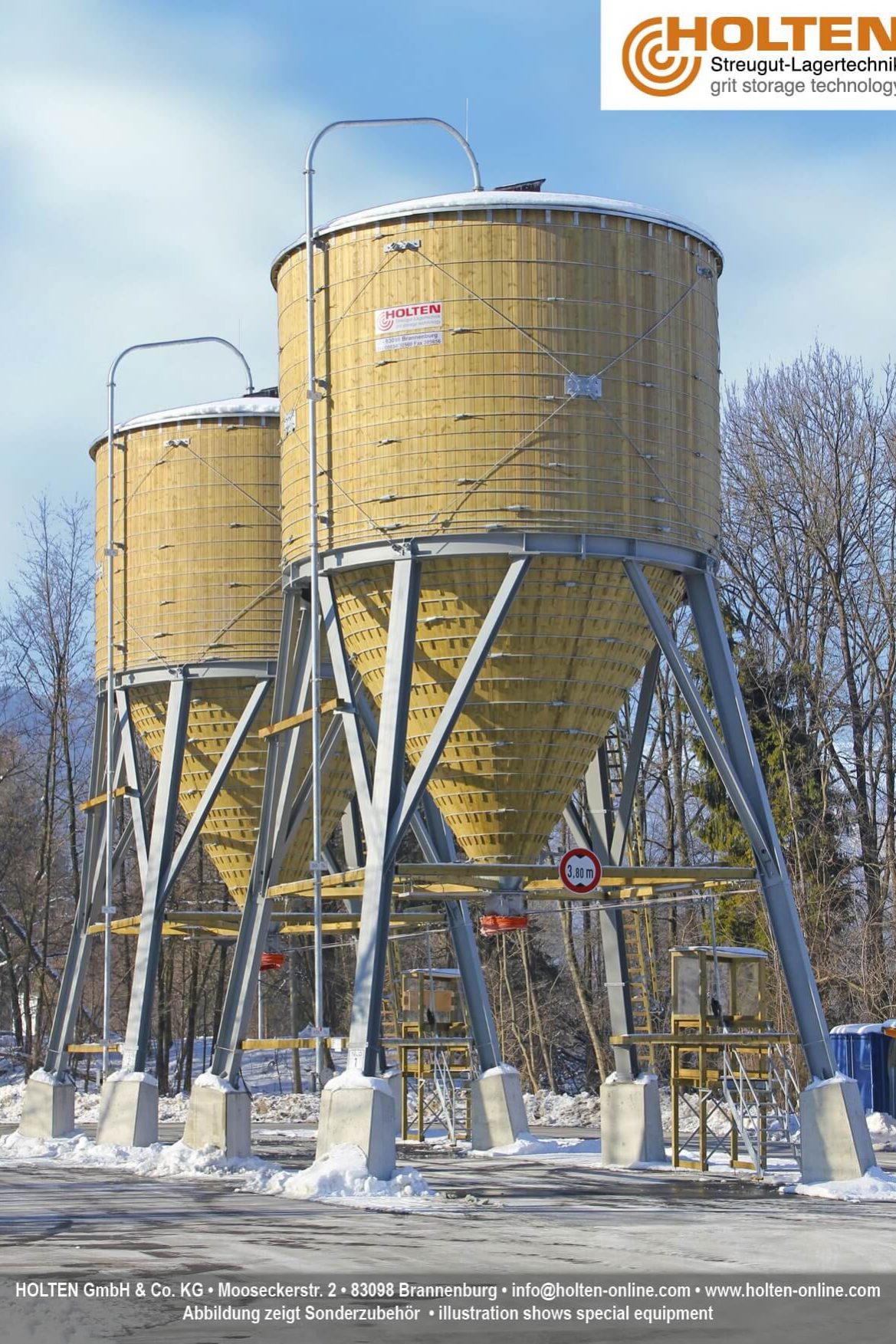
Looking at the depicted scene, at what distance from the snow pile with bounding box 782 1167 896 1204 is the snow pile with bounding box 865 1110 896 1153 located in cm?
907

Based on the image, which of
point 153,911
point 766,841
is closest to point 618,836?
point 766,841

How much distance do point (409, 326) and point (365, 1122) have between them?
920 cm

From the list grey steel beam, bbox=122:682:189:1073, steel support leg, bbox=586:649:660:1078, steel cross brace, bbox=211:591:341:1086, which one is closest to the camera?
steel cross brace, bbox=211:591:341:1086

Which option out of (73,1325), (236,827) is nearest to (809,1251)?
(73,1325)

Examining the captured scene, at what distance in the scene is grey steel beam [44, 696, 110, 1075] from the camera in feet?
97.7

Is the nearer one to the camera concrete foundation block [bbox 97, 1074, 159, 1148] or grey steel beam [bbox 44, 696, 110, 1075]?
concrete foundation block [bbox 97, 1074, 159, 1148]

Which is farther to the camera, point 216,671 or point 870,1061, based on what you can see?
point 870,1061

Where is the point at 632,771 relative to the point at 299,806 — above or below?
above

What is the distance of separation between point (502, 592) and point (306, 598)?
3.83 meters

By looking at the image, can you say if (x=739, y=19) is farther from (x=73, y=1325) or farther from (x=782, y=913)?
(x=73, y=1325)

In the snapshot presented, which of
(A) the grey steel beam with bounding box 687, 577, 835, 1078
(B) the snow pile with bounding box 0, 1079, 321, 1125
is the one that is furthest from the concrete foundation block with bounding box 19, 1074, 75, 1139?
(A) the grey steel beam with bounding box 687, 577, 835, 1078

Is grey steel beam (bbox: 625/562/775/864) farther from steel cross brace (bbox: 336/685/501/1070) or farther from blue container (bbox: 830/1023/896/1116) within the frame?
blue container (bbox: 830/1023/896/1116)

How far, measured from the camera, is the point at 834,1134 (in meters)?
19.7

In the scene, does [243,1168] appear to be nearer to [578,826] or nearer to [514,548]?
[578,826]
